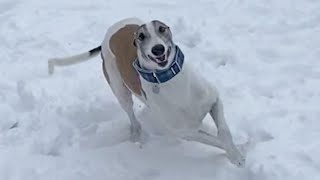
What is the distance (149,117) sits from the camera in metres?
4.48

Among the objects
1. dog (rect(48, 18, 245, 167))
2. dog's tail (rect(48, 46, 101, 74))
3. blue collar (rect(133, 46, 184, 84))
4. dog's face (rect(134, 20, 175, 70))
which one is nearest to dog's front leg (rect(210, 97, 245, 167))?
dog (rect(48, 18, 245, 167))

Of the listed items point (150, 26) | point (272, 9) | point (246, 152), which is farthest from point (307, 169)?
point (272, 9)

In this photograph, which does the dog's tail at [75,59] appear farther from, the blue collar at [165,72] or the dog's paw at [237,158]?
the dog's paw at [237,158]

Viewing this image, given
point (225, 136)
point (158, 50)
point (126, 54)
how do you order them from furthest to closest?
point (126, 54) → point (225, 136) → point (158, 50)

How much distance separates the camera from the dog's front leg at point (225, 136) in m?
3.82

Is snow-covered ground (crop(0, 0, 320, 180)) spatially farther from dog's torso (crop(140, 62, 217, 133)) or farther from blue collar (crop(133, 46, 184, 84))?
blue collar (crop(133, 46, 184, 84))

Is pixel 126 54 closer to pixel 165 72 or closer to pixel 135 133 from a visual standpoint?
pixel 135 133

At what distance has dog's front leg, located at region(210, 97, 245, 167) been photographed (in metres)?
3.82

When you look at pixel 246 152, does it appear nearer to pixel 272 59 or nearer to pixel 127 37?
pixel 127 37

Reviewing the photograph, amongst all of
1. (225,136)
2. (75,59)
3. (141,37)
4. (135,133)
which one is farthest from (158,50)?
(75,59)

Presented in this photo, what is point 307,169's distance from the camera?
371 centimetres

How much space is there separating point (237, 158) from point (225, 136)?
15cm

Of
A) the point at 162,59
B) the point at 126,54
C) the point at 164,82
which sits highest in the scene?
the point at 162,59

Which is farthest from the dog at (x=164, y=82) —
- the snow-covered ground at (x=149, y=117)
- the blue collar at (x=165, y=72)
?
the snow-covered ground at (x=149, y=117)
